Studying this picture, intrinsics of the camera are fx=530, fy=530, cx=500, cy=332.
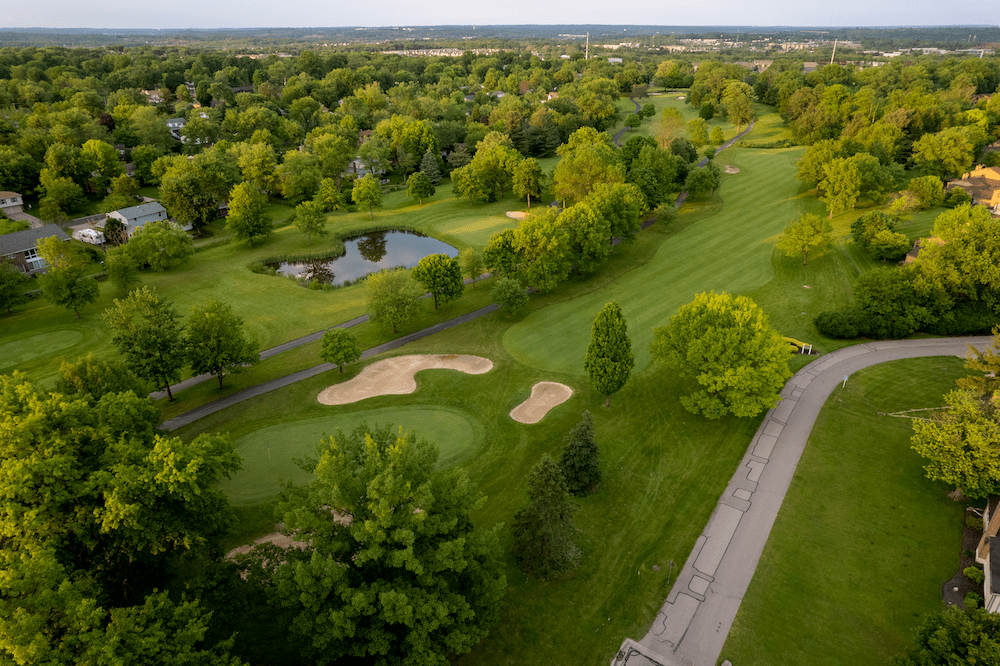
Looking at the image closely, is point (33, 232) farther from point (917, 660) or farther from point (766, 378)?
point (917, 660)

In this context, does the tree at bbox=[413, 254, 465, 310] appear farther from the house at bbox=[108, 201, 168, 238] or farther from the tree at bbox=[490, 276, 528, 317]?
the house at bbox=[108, 201, 168, 238]

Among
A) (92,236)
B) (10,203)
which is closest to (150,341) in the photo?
(92,236)

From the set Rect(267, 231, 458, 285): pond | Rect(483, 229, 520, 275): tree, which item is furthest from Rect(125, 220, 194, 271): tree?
Rect(483, 229, 520, 275): tree

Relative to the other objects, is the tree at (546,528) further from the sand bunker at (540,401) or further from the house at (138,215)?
the house at (138,215)

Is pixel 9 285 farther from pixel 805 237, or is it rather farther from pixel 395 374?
pixel 805 237

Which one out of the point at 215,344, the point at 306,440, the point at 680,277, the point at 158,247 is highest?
the point at 158,247

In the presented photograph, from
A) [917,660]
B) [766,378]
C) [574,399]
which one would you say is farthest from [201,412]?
[917,660]

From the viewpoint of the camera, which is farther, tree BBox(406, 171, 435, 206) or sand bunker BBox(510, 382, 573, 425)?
tree BBox(406, 171, 435, 206)
